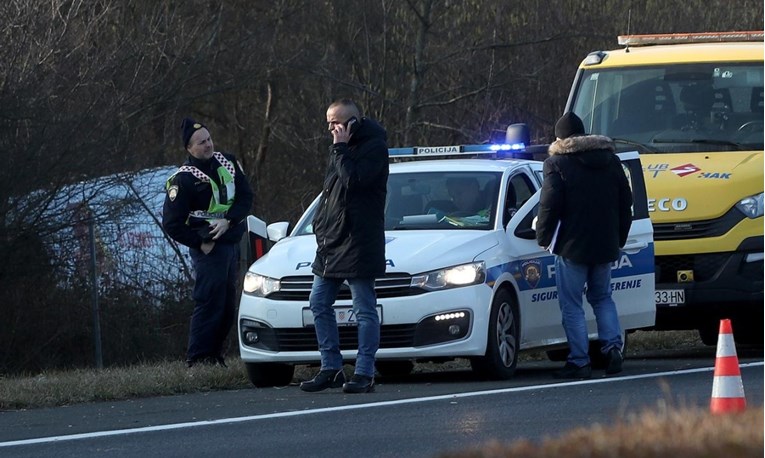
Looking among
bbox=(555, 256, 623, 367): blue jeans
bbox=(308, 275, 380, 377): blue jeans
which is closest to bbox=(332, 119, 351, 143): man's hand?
bbox=(308, 275, 380, 377): blue jeans

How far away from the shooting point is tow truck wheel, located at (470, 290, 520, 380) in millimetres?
11609

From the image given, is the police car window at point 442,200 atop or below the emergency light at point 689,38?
below

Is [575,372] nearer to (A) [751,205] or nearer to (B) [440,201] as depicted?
(B) [440,201]

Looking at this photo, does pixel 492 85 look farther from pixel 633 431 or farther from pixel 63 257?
pixel 633 431

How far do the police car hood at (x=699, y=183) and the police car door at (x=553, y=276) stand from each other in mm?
590

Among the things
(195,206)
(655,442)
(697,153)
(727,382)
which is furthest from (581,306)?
(655,442)

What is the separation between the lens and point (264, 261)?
1209 centimetres

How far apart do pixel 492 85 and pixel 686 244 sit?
12294mm

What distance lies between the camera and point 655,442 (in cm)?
557

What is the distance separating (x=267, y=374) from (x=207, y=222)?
5.08 ft

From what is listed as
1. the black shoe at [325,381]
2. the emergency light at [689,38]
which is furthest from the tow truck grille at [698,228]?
the black shoe at [325,381]

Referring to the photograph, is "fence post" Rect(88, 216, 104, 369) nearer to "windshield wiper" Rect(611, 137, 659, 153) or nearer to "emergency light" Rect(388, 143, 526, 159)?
"emergency light" Rect(388, 143, 526, 159)

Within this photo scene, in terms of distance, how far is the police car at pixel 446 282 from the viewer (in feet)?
37.7

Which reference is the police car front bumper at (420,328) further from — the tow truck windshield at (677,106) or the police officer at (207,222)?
the tow truck windshield at (677,106)
